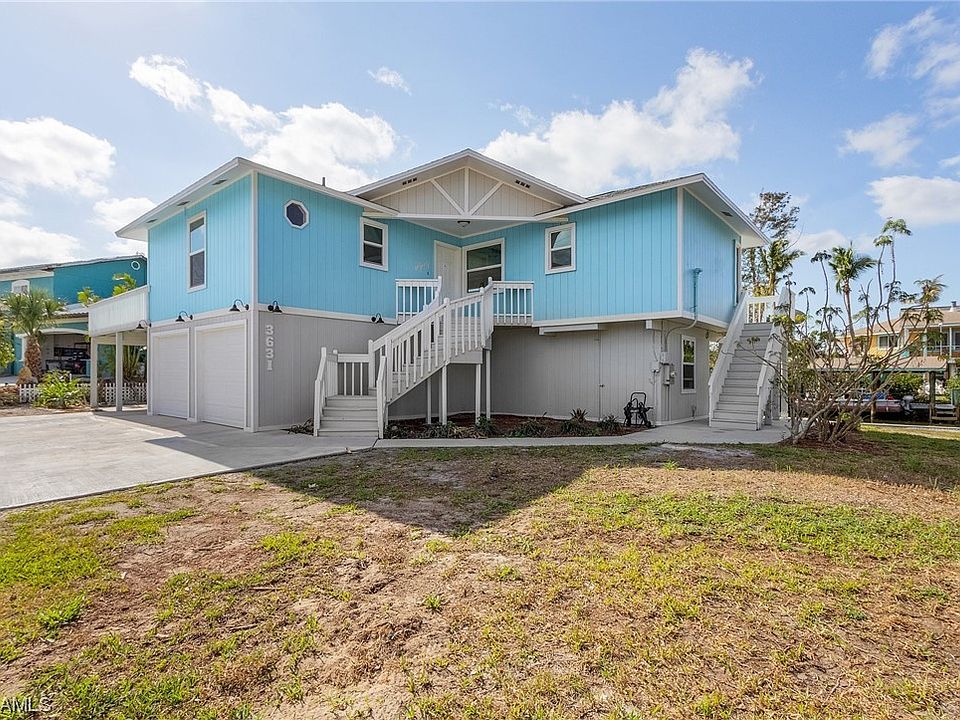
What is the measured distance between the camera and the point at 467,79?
10703mm

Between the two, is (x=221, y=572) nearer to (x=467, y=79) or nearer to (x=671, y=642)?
(x=671, y=642)

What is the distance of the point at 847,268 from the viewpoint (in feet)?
28.6

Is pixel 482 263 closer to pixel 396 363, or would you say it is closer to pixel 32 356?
pixel 396 363

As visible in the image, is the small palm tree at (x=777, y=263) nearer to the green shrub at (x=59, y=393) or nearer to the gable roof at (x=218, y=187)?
the gable roof at (x=218, y=187)

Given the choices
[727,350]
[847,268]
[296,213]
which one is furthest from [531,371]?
[847,268]

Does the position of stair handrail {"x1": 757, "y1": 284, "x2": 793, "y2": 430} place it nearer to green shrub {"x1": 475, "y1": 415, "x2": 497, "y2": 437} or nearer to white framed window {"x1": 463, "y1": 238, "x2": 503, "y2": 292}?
green shrub {"x1": 475, "y1": 415, "x2": 497, "y2": 437}

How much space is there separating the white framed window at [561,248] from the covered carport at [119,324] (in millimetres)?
10846

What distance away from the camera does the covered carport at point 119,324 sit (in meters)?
13.3

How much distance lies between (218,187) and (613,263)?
8837 millimetres

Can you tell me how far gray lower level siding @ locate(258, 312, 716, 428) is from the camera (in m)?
9.95

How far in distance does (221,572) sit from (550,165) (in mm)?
15219

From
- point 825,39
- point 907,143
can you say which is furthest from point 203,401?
point 907,143

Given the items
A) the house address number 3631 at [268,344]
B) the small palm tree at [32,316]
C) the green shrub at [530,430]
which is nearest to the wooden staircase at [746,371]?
the green shrub at [530,430]

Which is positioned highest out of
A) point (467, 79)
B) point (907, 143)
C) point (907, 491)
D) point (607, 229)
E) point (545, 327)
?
point (467, 79)
